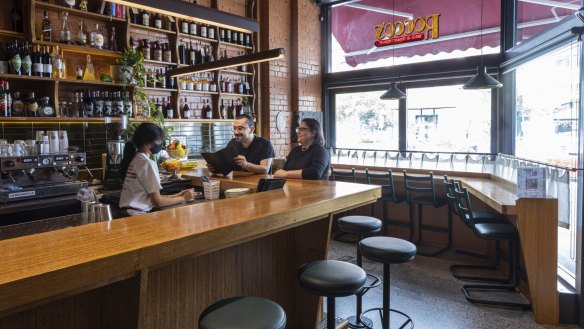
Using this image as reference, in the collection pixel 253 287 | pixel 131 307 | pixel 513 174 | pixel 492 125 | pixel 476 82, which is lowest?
pixel 253 287

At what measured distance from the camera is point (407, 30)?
20.8 feet

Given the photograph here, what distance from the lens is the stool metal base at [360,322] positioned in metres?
2.86

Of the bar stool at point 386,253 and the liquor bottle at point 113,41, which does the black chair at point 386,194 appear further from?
the liquor bottle at point 113,41

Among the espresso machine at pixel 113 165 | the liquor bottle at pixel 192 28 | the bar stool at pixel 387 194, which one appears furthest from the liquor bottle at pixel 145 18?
the bar stool at pixel 387 194

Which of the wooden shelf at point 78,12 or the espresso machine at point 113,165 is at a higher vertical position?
the wooden shelf at point 78,12

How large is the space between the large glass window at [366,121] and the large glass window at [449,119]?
0.32 metres

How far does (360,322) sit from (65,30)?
4124 millimetres

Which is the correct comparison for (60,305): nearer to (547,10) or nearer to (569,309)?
(569,309)

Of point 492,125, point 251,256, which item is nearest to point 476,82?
point 492,125

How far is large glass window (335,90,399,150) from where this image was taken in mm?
6633

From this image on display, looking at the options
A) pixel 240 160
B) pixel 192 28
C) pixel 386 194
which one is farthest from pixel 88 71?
pixel 386 194

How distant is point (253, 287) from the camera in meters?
2.19

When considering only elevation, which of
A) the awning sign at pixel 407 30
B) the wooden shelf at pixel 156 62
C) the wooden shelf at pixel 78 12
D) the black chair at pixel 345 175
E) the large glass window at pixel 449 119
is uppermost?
the awning sign at pixel 407 30

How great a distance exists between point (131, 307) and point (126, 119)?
3.44 meters
